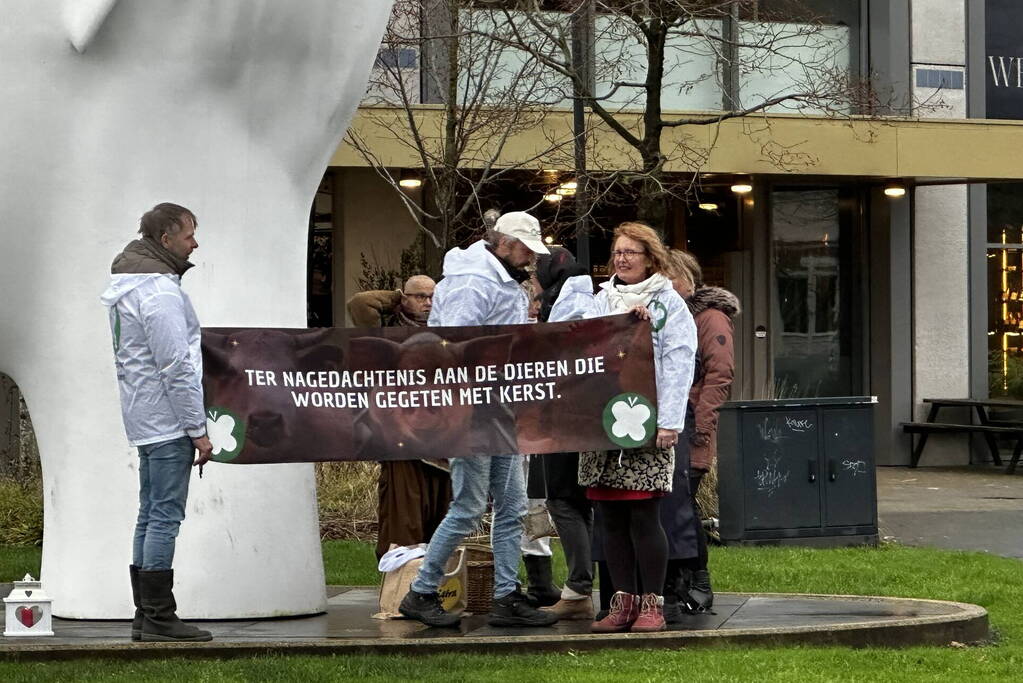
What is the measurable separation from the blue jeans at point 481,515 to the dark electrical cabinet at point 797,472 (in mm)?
4556

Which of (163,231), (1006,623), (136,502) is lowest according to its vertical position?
(1006,623)

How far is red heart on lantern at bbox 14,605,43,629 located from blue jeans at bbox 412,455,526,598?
169cm

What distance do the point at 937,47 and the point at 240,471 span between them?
14619 mm

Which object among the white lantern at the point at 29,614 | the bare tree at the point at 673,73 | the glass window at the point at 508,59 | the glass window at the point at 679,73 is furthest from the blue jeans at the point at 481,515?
the glass window at the point at 679,73

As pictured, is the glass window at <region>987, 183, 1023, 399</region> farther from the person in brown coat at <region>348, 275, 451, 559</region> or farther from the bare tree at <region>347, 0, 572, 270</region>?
the person in brown coat at <region>348, 275, 451, 559</region>

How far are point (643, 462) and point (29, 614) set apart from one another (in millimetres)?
2798

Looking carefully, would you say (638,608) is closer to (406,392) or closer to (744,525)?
(406,392)

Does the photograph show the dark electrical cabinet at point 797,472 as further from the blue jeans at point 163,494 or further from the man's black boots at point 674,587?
the blue jeans at point 163,494

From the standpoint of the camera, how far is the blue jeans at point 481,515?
8.06m

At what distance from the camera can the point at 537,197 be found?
819 inches

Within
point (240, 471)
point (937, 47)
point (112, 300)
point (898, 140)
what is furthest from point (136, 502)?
point (937, 47)

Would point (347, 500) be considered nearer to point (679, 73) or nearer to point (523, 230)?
point (523, 230)

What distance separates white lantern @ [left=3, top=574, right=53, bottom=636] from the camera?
7.85m

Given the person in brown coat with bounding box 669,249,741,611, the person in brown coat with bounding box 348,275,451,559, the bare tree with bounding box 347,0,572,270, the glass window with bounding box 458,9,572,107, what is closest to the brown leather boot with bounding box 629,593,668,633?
the person in brown coat with bounding box 669,249,741,611
